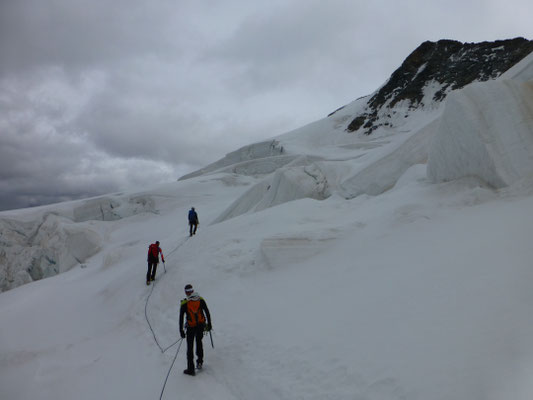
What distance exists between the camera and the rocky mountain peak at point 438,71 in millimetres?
47469

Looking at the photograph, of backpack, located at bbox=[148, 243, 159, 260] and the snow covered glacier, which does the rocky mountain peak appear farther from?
backpack, located at bbox=[148, 243, 159, 260]

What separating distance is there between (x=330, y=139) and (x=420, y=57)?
2578 centimetres

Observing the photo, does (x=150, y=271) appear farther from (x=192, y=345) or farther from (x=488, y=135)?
(x=488, y=135)

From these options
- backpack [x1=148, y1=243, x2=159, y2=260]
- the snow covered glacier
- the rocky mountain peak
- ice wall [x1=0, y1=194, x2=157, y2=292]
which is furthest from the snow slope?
the rocky mountain peak

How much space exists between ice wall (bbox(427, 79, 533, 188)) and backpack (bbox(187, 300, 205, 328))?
21.9 feet

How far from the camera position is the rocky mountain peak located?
47469 millimetres

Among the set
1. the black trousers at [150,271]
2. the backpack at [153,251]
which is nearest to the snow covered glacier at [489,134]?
the backpack at [153,251]

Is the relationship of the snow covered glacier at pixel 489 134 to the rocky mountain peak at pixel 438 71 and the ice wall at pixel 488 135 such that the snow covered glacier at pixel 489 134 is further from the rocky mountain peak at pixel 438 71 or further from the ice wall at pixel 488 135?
the rocky mountain peak at pixel 438 71

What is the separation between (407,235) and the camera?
6.39 metres

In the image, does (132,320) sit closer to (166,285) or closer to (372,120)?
(166,285)

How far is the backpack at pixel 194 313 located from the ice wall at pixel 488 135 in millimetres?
6660

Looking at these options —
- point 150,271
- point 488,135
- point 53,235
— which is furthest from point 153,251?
point 53,235

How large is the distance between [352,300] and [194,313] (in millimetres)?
2403

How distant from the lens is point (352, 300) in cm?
488
